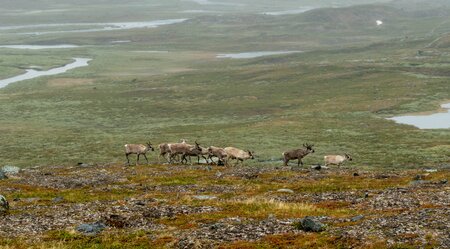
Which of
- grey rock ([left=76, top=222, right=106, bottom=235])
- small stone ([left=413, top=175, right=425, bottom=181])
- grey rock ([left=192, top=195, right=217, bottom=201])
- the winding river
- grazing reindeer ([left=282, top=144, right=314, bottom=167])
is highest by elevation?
grey rock ([left=76, top=222, right=106, bottom=235])

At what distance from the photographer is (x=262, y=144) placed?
71.0 m

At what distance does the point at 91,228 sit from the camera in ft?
91.9

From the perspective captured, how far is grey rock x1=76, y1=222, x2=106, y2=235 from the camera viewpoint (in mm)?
27659

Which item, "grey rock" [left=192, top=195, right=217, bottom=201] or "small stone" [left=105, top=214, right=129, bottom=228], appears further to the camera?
"grey rock" [left=192, top=195, right=217, bottom=201]

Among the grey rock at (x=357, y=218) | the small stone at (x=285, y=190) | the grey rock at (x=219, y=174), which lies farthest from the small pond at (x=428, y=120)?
the grey rock at (x=357, y=218)

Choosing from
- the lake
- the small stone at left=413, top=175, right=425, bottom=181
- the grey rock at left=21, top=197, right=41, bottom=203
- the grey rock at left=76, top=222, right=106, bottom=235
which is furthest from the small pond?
the lake

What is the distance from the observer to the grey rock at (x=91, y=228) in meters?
27.7

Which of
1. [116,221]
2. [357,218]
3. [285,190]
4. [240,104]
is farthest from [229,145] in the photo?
[357,218]

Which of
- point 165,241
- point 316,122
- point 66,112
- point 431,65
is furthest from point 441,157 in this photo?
point 431,65

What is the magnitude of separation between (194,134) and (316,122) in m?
19.3

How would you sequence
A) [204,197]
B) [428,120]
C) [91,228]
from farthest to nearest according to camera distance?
1. [428,120]
2. [204,197]
3. [91,228]

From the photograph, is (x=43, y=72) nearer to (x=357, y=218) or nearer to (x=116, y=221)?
(x=116, y=221)

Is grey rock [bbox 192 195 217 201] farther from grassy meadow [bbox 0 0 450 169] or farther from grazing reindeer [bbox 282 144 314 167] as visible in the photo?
grassy meadow [bbox 0 0 450 169]

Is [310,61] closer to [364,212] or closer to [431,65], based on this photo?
[431,65]
